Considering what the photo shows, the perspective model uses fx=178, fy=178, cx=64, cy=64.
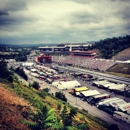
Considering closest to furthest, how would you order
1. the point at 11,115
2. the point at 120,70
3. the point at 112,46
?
the point at 11,115 → the point at 120,70 → the point at 112,46

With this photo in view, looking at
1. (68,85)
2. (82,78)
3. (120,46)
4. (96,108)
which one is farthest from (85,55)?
(96,108)

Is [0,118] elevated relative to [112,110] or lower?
elevated

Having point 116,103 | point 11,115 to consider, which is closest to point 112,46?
point 116,103

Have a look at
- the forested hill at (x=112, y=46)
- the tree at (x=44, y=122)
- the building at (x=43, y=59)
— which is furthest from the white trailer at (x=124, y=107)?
the building at (x=43, y=59)

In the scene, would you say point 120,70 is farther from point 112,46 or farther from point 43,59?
point 43,59

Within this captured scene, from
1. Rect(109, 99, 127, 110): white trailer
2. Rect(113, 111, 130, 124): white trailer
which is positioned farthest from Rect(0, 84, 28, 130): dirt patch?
Rect(109, 99, 127, 110): white trailer

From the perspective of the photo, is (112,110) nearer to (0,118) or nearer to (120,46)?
(0,118)

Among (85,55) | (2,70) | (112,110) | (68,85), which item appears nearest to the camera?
(2,70)

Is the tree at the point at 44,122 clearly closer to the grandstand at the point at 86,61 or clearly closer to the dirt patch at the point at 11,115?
the dirt patch at the point at 11,115

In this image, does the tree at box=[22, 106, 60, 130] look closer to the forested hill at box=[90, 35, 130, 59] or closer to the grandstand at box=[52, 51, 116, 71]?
the grandstand at box=[52, 51, 116, 71]
